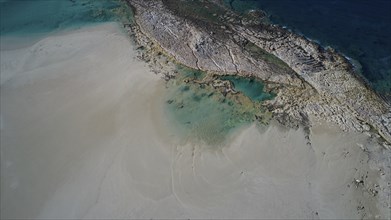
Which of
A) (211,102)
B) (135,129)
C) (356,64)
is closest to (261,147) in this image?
(211,102)

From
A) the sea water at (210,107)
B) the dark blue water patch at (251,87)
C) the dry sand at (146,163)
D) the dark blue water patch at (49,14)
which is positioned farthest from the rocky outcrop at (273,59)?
the dark blue water patch at (49,14)

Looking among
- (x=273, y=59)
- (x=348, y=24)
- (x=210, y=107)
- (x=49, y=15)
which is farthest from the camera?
(x=348, y=24)

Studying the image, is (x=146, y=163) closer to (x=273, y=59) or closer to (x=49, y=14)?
(x=273, y=59)

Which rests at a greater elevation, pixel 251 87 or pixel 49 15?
pixel 251 87

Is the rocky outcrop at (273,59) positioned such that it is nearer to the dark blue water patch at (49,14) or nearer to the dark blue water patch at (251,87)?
the dark blue water patch at (251,87)

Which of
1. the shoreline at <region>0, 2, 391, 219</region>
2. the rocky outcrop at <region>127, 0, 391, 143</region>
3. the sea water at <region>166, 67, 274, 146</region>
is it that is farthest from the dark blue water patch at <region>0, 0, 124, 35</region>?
the sea water at <region>166, 67, 274, 146</region>

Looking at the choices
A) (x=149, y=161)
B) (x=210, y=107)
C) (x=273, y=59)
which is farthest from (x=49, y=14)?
(x=273, y=59)
